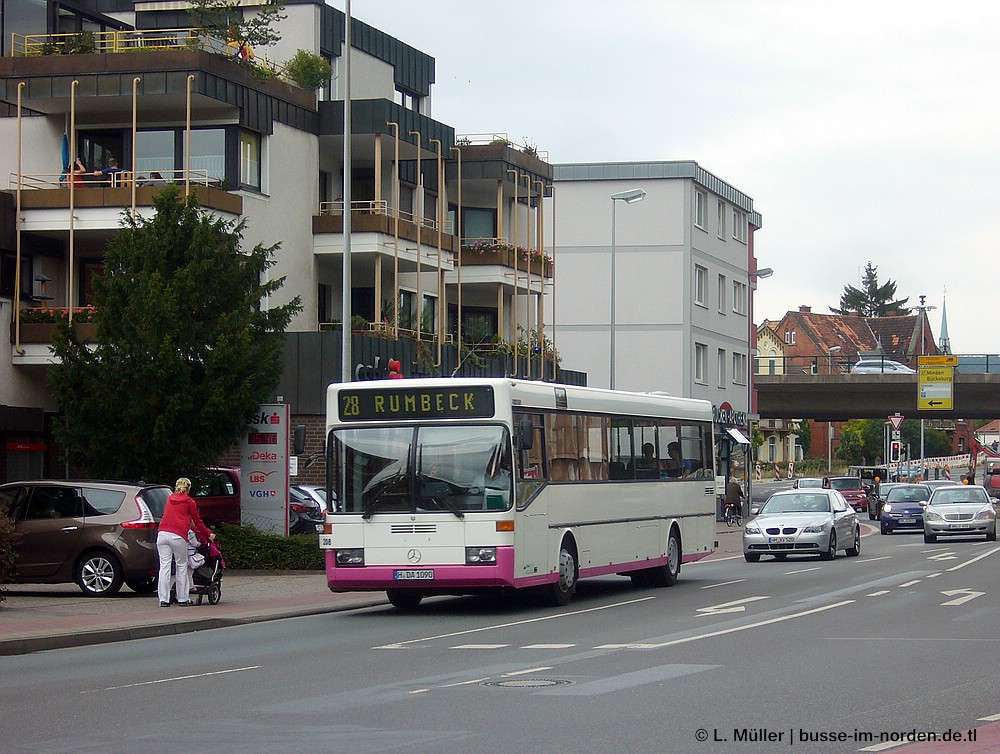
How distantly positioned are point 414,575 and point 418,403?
218 cm

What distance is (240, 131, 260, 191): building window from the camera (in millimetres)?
39281

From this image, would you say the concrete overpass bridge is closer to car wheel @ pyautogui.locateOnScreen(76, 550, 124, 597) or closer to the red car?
the red car

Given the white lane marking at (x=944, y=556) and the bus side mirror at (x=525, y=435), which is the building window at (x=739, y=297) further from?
the bus side mirror at (x=525, y=435)

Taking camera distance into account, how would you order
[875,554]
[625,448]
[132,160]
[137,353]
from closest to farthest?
[625,448]
[137,353]
[875,554]
[132,160]

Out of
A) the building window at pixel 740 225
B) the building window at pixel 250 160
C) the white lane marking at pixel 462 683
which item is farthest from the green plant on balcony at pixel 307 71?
the building window at pixel 740 225

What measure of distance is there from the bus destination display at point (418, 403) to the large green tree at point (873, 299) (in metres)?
145

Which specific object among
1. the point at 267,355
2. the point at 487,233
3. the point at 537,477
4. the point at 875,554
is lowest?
the point at 875,554

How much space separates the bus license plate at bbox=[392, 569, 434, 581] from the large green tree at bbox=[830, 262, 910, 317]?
145633 mm

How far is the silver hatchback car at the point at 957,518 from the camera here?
41531 mm

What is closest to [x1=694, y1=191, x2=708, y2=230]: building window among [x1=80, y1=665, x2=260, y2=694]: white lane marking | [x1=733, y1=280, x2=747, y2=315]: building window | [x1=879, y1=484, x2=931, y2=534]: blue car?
[x1=733, y1=280, x2=747, y2=315]: building window

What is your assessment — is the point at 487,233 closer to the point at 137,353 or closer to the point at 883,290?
the point at 137,353

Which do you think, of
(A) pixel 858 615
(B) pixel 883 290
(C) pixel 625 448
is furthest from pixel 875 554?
(B) pixel 883 290

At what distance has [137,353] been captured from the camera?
26.9m

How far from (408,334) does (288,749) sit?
33641mm
